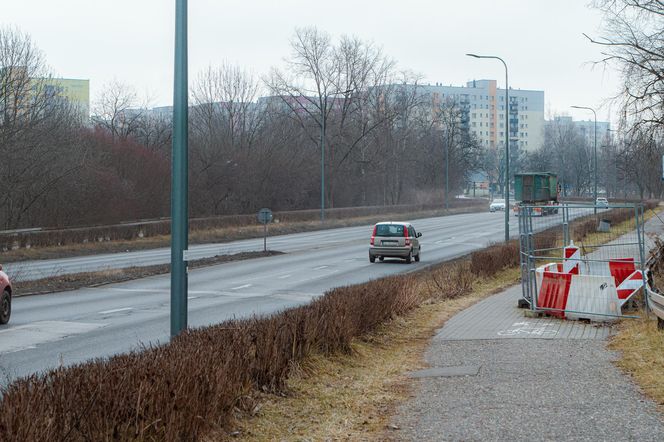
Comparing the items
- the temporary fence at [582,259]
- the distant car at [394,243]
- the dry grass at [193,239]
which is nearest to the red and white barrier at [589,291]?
the temporary fence at [582,259]

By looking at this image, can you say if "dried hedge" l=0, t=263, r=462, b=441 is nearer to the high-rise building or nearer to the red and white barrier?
the red and white barrier

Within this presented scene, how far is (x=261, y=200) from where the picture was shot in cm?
6675

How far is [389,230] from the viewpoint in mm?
33219

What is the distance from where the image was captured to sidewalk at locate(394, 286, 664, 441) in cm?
670

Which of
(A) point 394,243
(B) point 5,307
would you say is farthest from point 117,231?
(B) point 5,307

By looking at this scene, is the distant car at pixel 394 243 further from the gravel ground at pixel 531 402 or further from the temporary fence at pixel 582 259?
the gravel ground at pixel 531 402

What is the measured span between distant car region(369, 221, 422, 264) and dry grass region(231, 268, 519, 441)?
1978cm

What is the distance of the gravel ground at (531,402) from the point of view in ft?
21.8

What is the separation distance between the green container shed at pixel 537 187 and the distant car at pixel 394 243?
33.8 meters

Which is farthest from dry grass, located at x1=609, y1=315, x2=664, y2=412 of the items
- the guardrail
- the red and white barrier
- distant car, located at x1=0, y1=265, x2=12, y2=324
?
the guardrail

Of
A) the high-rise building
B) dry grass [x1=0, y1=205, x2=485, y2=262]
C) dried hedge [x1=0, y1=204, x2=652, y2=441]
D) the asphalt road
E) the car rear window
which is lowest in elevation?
the asphalt road

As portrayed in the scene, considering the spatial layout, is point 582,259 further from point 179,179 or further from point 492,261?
point 179,179

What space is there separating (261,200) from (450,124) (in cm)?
4382

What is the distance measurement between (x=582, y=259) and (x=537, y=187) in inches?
2053
